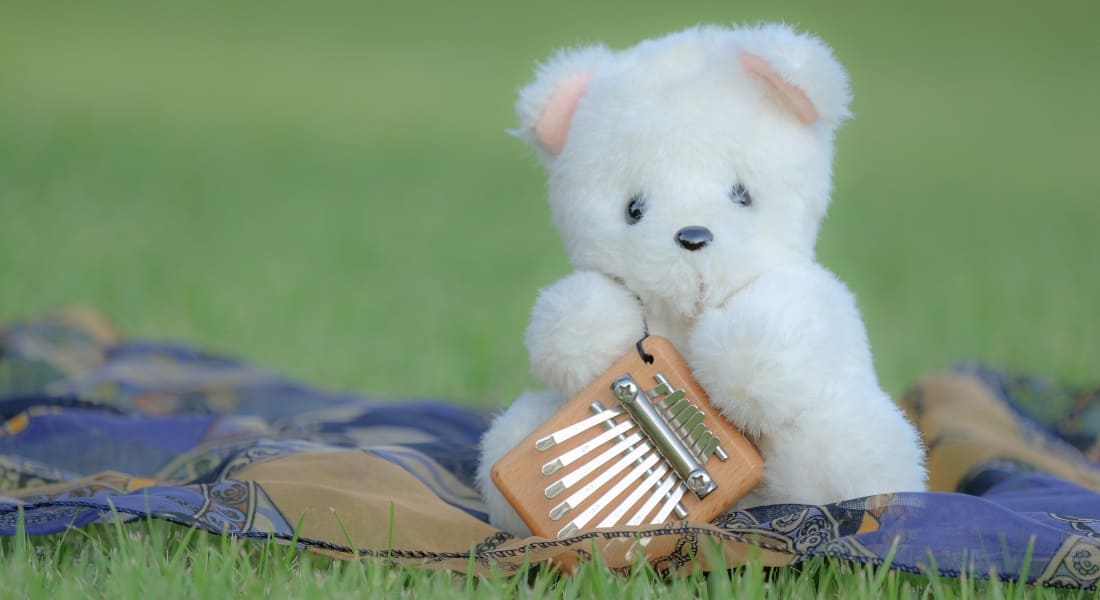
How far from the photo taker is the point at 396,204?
19.0 ft

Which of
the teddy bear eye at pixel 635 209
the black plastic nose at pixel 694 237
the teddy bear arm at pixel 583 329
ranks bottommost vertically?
the teddy bear arm at pixel 583 329

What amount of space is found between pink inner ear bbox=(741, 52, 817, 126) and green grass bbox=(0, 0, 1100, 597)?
14 cm

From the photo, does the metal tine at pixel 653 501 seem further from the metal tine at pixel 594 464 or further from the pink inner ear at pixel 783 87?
the pink inner ear at pixel 783 87

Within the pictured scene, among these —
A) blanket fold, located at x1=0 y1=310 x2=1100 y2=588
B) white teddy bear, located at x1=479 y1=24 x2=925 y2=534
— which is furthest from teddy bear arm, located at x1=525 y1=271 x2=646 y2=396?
blanket fold, located at x1=0 y1=310 x2=1100 y2=588

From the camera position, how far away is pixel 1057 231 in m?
5.56

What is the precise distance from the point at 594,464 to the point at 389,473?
438 mm

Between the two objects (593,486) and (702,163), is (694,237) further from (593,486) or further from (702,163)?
(593,486)

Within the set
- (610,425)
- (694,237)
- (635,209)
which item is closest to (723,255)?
(694,237)

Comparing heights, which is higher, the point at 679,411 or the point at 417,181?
the point at 417,181

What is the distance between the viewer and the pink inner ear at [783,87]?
158cm

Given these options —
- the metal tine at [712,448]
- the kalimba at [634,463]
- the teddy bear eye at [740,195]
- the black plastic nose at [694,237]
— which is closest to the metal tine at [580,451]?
the kalimba at [634,463]

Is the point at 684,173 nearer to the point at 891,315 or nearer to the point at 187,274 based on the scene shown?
the point at 891,315

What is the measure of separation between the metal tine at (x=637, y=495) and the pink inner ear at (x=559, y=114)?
1.63ft

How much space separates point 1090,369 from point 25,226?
360 cm
